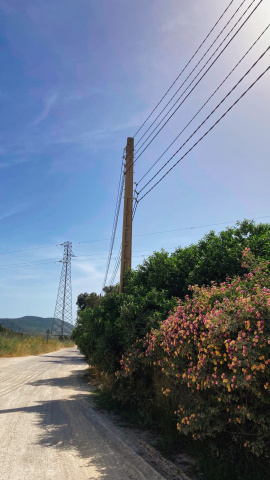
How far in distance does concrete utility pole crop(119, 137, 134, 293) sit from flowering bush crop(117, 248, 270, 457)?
20.9 feet

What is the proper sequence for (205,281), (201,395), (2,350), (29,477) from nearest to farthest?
1. (29,477)
2. (201,395)
3. (205,281)
4. (2,350)

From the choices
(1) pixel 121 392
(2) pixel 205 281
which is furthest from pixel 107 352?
(2) pixel 205 281

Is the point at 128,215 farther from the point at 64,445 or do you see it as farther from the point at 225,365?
the point at 225,365

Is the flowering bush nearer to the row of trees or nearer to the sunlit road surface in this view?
the row of trees

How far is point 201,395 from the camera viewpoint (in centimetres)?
497

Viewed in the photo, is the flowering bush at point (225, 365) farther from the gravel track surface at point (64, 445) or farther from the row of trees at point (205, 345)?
the gravel track surface at point (64, 445)

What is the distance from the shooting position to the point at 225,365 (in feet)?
14.6

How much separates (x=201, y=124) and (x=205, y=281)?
3.99m

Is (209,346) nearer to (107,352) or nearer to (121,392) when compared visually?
(121,392)

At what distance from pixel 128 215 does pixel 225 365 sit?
9383 millimetres

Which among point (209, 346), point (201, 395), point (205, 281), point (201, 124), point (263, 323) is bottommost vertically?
point (201, 395)

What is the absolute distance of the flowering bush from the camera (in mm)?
3922

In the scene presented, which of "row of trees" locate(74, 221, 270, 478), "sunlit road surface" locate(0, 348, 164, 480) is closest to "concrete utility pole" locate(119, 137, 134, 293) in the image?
"row of trees" locate(74, 221, 270, 478)

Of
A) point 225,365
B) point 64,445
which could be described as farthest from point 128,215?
point 225,365
